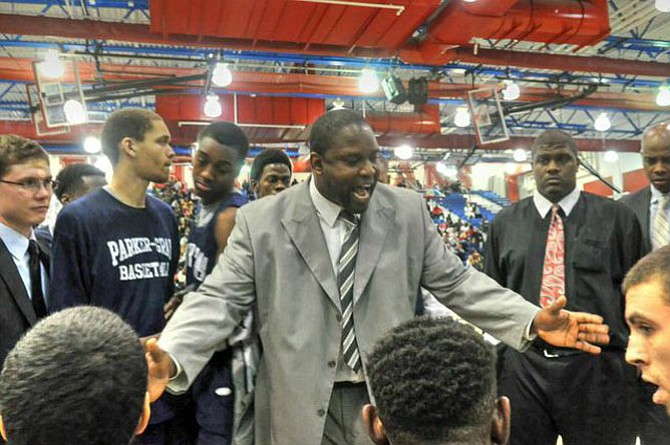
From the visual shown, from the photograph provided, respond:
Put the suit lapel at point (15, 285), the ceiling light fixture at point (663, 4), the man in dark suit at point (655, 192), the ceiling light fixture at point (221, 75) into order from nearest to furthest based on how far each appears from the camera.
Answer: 1. the suit lapel at point (15, 285)
2. the man in dark suit at point (655, 192)
3. the ceiling light fixture at point (663, 4)
4. the ceiling light fixture at point (221, 75)

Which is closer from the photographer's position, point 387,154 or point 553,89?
point 553,89

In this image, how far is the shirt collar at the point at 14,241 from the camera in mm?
2391

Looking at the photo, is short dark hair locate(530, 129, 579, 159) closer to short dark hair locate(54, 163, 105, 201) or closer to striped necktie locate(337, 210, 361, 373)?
striped necktie locate(337, 210, 361, 373)

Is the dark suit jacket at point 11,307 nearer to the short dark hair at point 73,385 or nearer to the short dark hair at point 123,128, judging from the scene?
the short dark hair at point 123,128

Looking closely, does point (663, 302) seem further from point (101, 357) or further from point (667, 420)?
point (667, 420)

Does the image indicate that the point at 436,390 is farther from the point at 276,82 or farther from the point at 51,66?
the point at 276,82

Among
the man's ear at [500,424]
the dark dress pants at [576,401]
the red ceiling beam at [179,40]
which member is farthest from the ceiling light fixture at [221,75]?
the man's ear at [500,424]

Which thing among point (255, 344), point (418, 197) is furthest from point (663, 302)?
point (255, 344)

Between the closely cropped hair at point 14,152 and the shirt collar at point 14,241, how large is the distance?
0.75 feet

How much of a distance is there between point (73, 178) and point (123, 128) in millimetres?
1646

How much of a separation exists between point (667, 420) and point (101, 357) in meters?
2.73

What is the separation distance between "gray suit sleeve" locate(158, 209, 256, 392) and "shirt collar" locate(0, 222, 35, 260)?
0.84 meters

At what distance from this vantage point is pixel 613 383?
275 cm

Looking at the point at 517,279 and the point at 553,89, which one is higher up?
the point at 553,89
